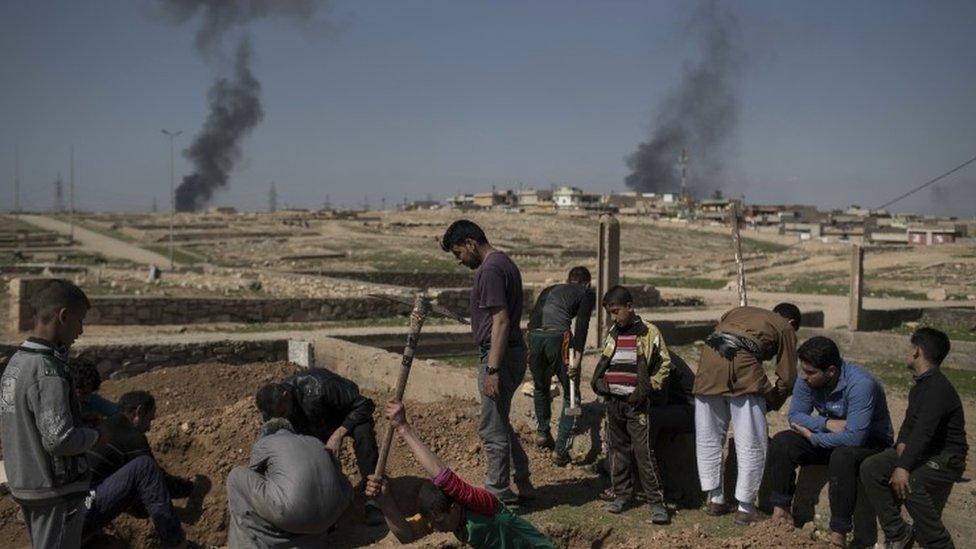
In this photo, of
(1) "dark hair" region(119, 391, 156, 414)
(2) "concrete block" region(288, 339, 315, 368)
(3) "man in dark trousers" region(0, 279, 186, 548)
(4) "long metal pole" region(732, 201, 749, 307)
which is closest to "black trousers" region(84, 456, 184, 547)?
(1) "dark hair" region(119, 391, 156, 414)

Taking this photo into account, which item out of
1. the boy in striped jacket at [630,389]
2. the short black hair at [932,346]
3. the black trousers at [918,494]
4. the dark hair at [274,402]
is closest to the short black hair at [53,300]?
the dark hair at [274,402]

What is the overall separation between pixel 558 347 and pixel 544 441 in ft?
2.71

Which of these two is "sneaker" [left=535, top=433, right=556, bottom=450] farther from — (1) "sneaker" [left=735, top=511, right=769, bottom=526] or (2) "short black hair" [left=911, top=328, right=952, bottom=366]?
(2) "short black hair" [left=911, top=328, right=952, bottom=366]

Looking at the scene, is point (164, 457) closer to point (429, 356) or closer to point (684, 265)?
point (429, 356)

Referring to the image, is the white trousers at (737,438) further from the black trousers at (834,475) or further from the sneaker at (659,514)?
the sneaker at (659,514)

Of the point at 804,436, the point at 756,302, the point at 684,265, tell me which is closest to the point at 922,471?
the point at 804,436

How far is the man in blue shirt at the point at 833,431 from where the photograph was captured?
5.30m

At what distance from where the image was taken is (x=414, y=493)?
21.5ft

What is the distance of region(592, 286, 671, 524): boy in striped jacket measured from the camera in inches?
233

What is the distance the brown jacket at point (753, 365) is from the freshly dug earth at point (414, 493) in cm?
84

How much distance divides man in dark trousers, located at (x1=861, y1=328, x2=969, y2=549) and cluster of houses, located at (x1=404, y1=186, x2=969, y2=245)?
26.4m

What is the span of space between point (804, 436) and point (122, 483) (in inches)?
162

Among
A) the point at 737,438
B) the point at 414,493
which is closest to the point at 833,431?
the point at 737,438

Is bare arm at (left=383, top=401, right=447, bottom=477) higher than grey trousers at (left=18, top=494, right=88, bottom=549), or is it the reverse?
bare arm at (left=383, top=401, right=447, bottom=477)
